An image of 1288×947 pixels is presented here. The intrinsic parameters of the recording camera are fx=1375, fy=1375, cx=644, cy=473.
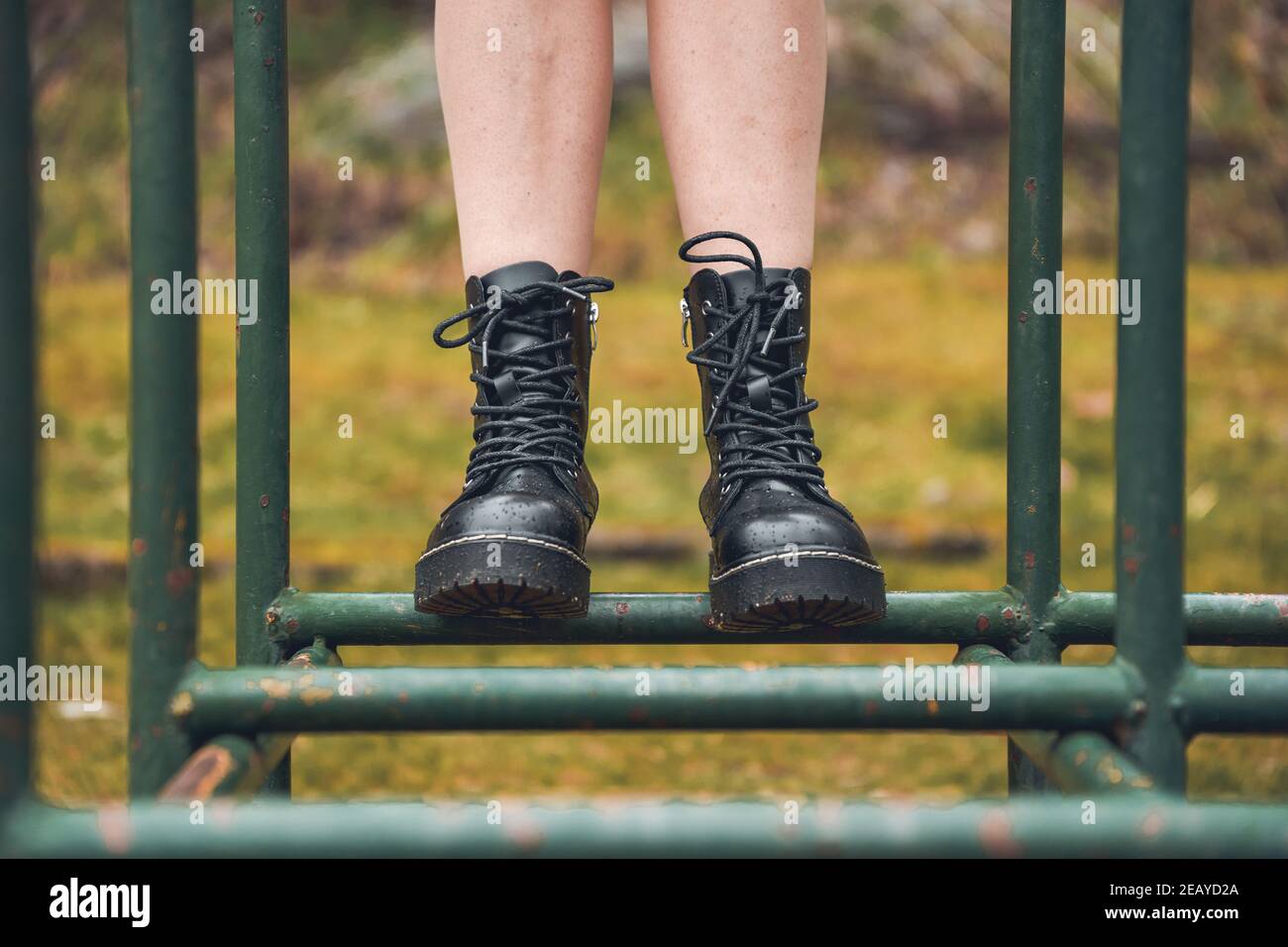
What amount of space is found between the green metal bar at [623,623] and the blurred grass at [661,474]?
55 cm

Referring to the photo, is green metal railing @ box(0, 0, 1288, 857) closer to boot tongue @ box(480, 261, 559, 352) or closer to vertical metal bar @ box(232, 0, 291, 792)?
vertical metal bar @ box(232, 0, 291, 792)

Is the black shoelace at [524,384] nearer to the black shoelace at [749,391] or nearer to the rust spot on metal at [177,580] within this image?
the black shoelace at [749,391]

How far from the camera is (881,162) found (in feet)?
11.9

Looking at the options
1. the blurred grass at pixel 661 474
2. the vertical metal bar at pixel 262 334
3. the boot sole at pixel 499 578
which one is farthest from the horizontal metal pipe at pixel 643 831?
the blurred grass at pixel 661 474

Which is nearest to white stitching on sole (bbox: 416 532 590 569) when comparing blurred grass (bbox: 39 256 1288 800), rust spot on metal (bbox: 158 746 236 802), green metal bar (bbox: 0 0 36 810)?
rust spot on metal (bbox: 158 746 236 802)

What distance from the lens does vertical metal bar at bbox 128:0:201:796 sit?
1.66 feet

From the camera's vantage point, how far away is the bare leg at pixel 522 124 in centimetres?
85

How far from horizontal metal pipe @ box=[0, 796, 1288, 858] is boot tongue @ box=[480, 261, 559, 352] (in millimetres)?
450

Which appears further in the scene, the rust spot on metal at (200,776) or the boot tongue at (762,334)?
the boot tongue at (762,334)

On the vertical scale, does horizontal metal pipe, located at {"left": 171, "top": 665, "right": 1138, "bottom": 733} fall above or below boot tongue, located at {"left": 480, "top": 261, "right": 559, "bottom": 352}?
below

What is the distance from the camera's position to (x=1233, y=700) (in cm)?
52

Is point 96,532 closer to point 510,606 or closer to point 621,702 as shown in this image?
point 510,606

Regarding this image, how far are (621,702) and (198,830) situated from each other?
0.17m

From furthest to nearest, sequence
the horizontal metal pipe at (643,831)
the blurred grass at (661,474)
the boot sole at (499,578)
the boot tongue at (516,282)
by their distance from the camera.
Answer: the blurred grass at (661,474), the boot tongue at (516,282), the boot sole at (499,578), the horizontal metal pipe at (643,831)
